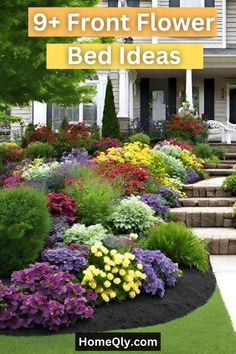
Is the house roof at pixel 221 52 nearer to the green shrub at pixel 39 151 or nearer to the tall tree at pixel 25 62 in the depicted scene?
the tall tree at pixel 25 62

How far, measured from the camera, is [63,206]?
27.2 feet

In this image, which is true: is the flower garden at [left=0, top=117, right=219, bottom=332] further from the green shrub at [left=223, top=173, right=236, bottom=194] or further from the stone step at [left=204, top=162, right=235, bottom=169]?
the stone step at [left=204, top=162, right=235, bottom=169]

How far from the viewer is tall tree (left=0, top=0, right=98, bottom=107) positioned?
1284 centimetres

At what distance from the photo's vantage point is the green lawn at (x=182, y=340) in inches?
199

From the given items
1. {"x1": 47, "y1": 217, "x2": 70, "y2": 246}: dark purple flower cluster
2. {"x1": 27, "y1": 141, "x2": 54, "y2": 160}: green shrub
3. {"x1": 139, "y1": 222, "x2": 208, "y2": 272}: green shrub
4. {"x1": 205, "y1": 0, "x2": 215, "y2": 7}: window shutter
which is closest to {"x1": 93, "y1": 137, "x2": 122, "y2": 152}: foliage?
{"x1": 27, "y1": 141, "x2": 54, "y2": 160}: green shrub

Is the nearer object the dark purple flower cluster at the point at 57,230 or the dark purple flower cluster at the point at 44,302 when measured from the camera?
the dark purple flower cluster at the point at 44,302

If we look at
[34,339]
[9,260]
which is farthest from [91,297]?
[9,260]

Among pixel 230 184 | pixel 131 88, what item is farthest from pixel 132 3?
pixel 230 184

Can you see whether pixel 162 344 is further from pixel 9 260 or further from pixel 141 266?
pixel 9 260

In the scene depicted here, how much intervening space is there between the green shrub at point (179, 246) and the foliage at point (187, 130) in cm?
1097

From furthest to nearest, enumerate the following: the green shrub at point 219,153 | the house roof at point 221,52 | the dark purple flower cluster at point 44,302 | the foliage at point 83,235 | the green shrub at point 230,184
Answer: the house roof at point 221,52, the green shrub at point 219,153, the green shrub at point 230,184, the foliage at point 83,235, the dark purple flower cluster at point 44,302

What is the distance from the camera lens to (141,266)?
6.37 meters

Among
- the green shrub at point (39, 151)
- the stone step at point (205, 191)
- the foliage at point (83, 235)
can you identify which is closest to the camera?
the foliage at point (83, 235)

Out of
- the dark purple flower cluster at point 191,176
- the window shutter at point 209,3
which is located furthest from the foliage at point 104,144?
the window shutter at point 209,3
